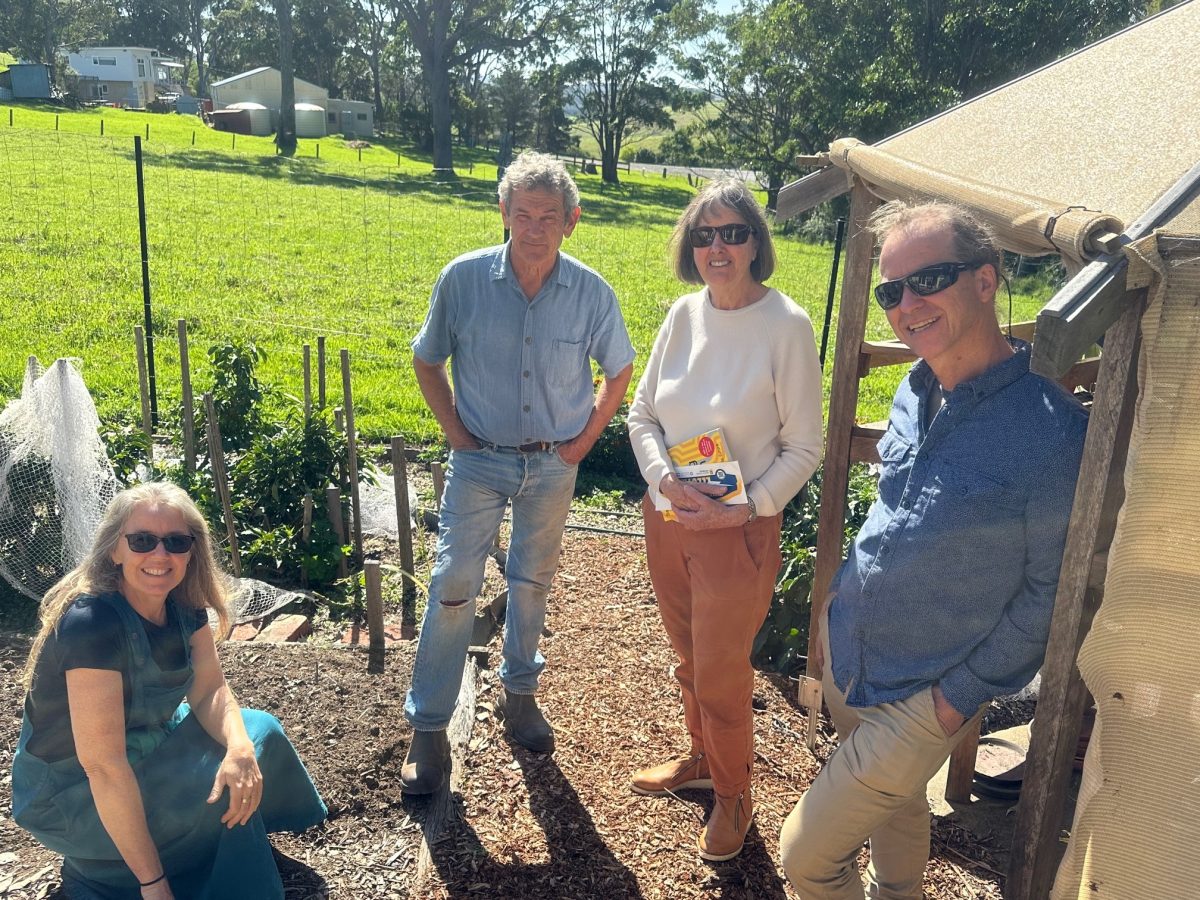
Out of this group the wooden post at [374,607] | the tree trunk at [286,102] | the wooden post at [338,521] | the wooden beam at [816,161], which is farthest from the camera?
the tree trunk at [286,102]

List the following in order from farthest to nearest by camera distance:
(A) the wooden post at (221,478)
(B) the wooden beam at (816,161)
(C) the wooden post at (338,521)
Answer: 1. (C) the wooden post at (338,521)
2. (A) the wooden post at (221,478)
3. (B) the wooden beam at (816,161)

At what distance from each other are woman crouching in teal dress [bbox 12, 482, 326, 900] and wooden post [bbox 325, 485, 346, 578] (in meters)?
2.29

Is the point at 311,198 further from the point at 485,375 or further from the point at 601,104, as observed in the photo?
the point at 601,104

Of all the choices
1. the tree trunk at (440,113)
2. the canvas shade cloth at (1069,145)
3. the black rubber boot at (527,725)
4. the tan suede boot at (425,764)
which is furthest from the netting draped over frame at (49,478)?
the tree trunk at (440,113)

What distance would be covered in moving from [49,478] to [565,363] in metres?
2.92

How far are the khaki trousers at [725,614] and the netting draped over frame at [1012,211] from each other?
3.59 feet

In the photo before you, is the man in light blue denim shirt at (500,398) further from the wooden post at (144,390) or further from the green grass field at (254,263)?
the green grass field at (254,263)

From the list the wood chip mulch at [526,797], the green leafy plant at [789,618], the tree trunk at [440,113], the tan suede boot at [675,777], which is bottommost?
the wood chip mulch at [526,797]

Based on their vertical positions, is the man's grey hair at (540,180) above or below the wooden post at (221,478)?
above

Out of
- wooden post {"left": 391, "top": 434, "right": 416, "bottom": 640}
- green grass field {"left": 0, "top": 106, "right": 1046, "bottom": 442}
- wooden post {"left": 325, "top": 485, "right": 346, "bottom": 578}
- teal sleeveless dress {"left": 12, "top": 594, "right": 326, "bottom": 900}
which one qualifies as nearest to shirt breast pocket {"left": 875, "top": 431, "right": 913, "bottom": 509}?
teal sleeveless dress {"left": 12, "top": 594, "right": 326, "bottom": 900}

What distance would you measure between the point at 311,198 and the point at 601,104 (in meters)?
26.2

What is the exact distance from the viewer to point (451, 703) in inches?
144

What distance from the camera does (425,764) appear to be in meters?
3.67

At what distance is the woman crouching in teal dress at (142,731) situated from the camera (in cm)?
268
